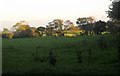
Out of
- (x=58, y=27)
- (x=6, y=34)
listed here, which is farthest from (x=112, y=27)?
(x=58, y=27)

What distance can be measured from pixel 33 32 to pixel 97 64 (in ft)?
225

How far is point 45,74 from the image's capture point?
54.4ft

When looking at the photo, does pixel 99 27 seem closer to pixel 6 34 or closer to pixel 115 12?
pixel 6 34

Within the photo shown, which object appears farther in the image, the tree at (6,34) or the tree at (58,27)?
Answer: the tree at (58,27)

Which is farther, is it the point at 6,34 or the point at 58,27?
the point at 58,27

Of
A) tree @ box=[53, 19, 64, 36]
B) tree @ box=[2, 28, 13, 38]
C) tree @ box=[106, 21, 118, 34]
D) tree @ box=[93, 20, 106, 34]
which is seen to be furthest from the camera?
tree @ box=[53, 19, 64, 36]

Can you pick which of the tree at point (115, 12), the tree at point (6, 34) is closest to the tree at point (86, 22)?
the tree at point (6, 34)

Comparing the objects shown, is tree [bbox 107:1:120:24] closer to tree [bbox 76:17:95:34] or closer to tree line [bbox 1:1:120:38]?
tree line [bbox 1:1:120:38]

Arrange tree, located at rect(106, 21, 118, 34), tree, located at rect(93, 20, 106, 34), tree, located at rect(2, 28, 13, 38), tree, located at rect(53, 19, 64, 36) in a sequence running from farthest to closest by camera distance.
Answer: tree, located at rect(53, 19, 64, 36) → tree, located at rect(2, 28, 13, 38) → tree, located at rect(93, 20, 106, 34) → tree, located at rect(106, 21, 118, 34)

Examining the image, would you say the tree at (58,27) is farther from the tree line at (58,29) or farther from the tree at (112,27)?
the tree at (112,27)

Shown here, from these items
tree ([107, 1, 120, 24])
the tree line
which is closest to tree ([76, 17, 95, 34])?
the tree line

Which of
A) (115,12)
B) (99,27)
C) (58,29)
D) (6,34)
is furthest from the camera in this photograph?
(58,29)

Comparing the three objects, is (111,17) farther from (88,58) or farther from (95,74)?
(95,74)

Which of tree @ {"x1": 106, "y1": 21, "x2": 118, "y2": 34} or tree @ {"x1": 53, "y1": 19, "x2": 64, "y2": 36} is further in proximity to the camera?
tree @ {"x1": 53, "y1": 19, "x2": 64, "y2": 36}
